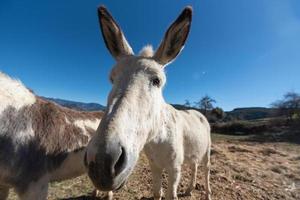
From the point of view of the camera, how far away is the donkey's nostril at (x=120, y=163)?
58.5 inches

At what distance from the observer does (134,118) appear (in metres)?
1.82

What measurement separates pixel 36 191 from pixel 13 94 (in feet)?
4.38

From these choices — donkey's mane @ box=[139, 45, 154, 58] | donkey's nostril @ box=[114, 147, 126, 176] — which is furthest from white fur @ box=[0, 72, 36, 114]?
donkey's nostril @ box=[114, 147, 126, 176]

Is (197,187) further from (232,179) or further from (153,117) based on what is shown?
(153,117)

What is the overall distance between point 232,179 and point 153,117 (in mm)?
5041

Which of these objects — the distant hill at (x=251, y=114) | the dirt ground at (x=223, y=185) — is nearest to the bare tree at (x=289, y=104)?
the distant hill at (x=251, y=114)

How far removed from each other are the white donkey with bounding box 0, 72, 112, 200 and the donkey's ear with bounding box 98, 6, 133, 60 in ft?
4.66

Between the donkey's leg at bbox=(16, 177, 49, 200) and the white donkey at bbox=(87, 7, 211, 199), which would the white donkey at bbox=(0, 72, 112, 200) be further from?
the white donkey at bbox=(87, 7, 211, 199)

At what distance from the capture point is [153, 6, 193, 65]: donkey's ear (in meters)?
2.22

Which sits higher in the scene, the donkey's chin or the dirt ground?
the donkey's chin

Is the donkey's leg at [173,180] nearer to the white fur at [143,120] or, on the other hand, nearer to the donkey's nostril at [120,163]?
the white fur at [143,120]

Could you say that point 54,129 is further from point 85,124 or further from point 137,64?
point 137,64

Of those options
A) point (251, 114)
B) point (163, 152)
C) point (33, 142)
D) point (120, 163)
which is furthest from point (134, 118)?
point (251, 114)

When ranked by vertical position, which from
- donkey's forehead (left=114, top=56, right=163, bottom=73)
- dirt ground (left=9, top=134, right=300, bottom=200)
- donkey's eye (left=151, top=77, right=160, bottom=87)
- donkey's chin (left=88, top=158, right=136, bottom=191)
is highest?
donkey's forehead (left=114, top=56, right=163, bottom=73)
